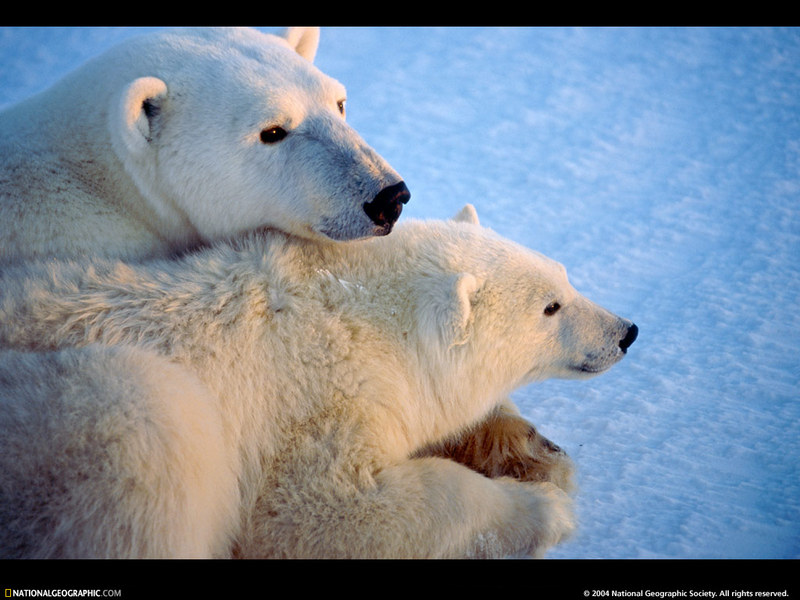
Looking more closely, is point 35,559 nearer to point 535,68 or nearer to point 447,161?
point 447,161

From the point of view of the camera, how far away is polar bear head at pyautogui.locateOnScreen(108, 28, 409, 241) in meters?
3.04

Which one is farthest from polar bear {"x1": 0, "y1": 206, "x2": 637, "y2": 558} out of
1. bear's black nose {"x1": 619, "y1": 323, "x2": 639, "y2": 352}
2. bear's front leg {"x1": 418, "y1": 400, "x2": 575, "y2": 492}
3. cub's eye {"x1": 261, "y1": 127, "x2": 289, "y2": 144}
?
cub's eye {"x1": 261, "y1": 127, "x2": 289, "y2": 144}

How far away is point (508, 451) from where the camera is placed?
129 inches

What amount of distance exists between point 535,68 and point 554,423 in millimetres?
5490

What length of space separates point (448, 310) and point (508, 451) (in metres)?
0.79

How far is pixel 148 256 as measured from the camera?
3318mm

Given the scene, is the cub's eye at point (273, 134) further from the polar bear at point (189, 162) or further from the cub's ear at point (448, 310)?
the cub's ear at point (448, 310)

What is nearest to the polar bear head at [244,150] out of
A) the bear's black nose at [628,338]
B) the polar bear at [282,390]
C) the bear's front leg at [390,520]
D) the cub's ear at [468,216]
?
the polar bear at [282,390]

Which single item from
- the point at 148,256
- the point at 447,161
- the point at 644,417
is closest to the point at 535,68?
the point at 447,161

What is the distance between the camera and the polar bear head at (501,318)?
2932 millimetres

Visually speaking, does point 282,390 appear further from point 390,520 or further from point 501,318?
point 501,318

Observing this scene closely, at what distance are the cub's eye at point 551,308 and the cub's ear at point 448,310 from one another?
→ 0.35m

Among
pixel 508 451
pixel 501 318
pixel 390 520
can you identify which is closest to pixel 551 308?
pixel 501 318
